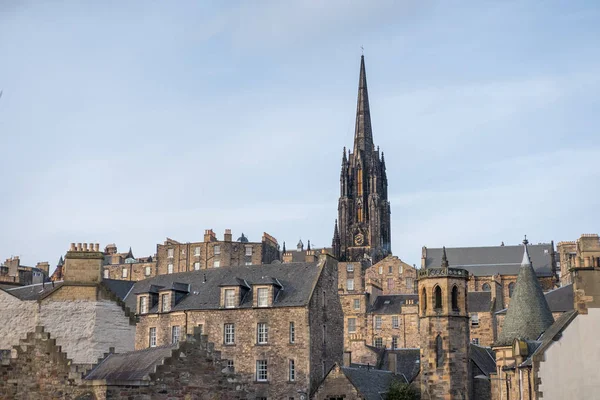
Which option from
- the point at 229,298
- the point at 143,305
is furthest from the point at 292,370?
the point at 143,305

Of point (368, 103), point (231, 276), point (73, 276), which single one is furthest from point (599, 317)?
point (368, 103)

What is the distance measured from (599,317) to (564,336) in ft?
4.51

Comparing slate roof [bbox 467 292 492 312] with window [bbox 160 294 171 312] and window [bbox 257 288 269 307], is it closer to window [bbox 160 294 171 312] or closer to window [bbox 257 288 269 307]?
window [bbox 257 288 269 307]

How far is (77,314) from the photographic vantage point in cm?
3089

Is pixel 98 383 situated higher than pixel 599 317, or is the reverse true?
pixel 599 317

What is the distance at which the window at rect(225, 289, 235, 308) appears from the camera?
55094 mm

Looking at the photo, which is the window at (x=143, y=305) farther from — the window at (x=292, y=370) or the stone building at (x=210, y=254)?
the stone building at (x=210, y=254)

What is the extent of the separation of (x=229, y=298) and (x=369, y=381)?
1000 centimetres

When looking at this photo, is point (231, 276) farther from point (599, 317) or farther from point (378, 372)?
point (599, 317)

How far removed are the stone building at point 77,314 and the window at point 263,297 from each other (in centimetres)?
2260

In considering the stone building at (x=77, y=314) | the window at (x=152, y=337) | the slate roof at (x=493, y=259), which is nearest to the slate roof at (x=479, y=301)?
the slate roof at (x=493, y=259)

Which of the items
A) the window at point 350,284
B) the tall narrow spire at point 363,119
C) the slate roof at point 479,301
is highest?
the tall narrow spire at point 363,119

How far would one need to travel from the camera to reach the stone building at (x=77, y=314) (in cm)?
3058

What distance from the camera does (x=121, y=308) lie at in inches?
1244
